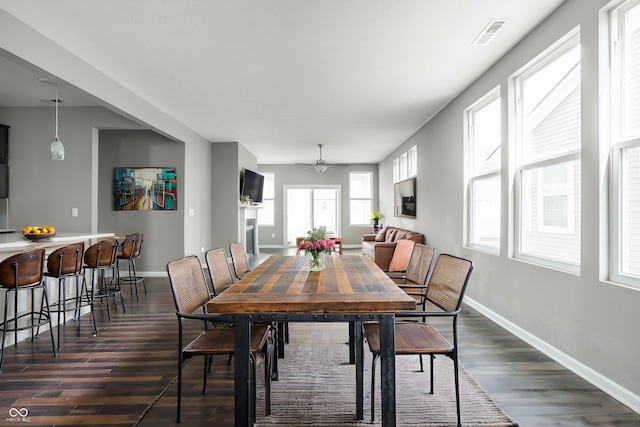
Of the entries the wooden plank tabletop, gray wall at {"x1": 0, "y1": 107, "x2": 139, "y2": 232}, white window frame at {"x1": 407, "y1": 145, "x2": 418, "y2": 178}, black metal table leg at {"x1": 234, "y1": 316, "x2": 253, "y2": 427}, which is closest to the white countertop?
gray wall at {"x1": 0, "y1": 107, "x2": 139, "y2": 232}

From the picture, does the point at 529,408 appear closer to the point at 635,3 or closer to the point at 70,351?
the point at 635,3

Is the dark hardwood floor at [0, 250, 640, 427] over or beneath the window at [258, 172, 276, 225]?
beneath

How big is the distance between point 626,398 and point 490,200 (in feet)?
7.65

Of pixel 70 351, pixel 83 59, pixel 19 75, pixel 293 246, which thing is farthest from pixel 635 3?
pixel 293 246

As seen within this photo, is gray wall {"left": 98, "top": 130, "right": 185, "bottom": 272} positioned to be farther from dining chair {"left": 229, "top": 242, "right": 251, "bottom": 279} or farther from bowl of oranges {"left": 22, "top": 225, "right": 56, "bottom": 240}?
dining chair {"left": 229, "top": 242, "right": 251, "bottom": 279}

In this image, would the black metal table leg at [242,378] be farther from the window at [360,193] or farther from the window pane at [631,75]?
the window at [360,193]

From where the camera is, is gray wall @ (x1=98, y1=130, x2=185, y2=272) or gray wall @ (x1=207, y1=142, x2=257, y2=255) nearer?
gray wall @ (x1=98, y1=130, x2=185, y2=272)

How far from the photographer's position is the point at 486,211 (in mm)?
4219

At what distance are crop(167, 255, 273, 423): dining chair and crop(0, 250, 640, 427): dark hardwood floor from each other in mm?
210

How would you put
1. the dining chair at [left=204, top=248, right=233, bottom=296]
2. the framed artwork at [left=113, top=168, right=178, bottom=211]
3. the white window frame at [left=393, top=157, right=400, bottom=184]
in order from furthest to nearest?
the white window frame at [left=393, top=157, right=400, bottom=184]
the framed artwork at [left=113, top=168, right=178, bottom=211]
the dining chair at [left=204, top=248, right=233, bottom=296]

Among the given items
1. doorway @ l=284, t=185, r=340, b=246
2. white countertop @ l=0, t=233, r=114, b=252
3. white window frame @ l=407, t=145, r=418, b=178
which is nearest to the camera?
white countertop @ l=0, t=233, r=114, b=252

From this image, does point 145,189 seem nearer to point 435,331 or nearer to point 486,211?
point 486,211

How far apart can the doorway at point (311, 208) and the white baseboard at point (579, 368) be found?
26.8ft

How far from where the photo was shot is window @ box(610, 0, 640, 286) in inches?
86.5
